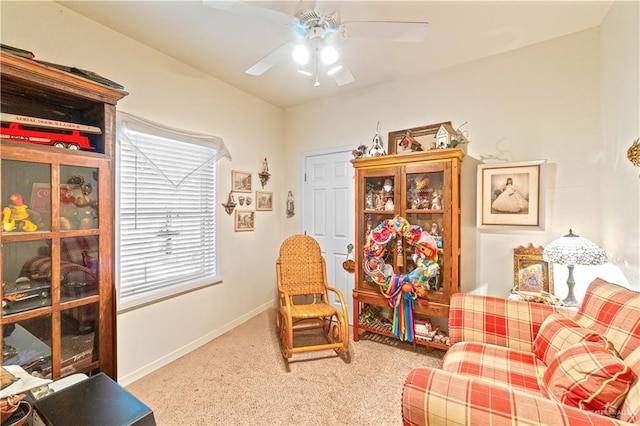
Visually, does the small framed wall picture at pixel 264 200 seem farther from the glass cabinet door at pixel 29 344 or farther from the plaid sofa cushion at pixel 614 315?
the plaid sofa cushion at pixel 614 315

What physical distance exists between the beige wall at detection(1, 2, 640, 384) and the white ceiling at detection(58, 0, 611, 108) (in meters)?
0.14

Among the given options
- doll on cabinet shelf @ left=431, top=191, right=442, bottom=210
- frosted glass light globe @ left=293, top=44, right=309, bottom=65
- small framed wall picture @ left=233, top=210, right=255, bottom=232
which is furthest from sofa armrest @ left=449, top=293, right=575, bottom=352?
small framed wall picture @ left=233, top=210, right=255, bottom=232

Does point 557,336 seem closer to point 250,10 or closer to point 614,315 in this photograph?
point 614,315

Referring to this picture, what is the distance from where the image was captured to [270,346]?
2682mm

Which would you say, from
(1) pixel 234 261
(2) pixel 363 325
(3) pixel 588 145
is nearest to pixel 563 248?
(3) pixel 588 145

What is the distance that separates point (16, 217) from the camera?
1.37m

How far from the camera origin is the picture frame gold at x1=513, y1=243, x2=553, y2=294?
7.47 ft

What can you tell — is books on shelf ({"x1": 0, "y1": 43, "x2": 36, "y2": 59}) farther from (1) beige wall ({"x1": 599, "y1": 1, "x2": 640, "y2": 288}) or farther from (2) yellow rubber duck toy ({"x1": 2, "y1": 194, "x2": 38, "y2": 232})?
(1) beige wall ({"x1": 599, "y1": 1, "x2": 640, "y2": 288})

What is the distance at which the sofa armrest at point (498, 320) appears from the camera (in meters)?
1.67

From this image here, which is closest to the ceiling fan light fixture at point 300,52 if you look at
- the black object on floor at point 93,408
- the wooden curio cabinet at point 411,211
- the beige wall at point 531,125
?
the wooden curio cabinet at point 411,211

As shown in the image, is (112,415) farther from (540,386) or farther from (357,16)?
(357,16)

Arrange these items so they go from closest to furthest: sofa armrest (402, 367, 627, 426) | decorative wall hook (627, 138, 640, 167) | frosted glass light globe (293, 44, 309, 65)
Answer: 1. sofa armrest (402, 367, 627, 426)
2. decorative wall hook (627, 138, 640, 167)
3. frosted glass light globe (293, 44, 309, 65)

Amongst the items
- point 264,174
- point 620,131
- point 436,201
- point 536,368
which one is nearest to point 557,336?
point 536,368

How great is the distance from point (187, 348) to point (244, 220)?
144 centimetres
